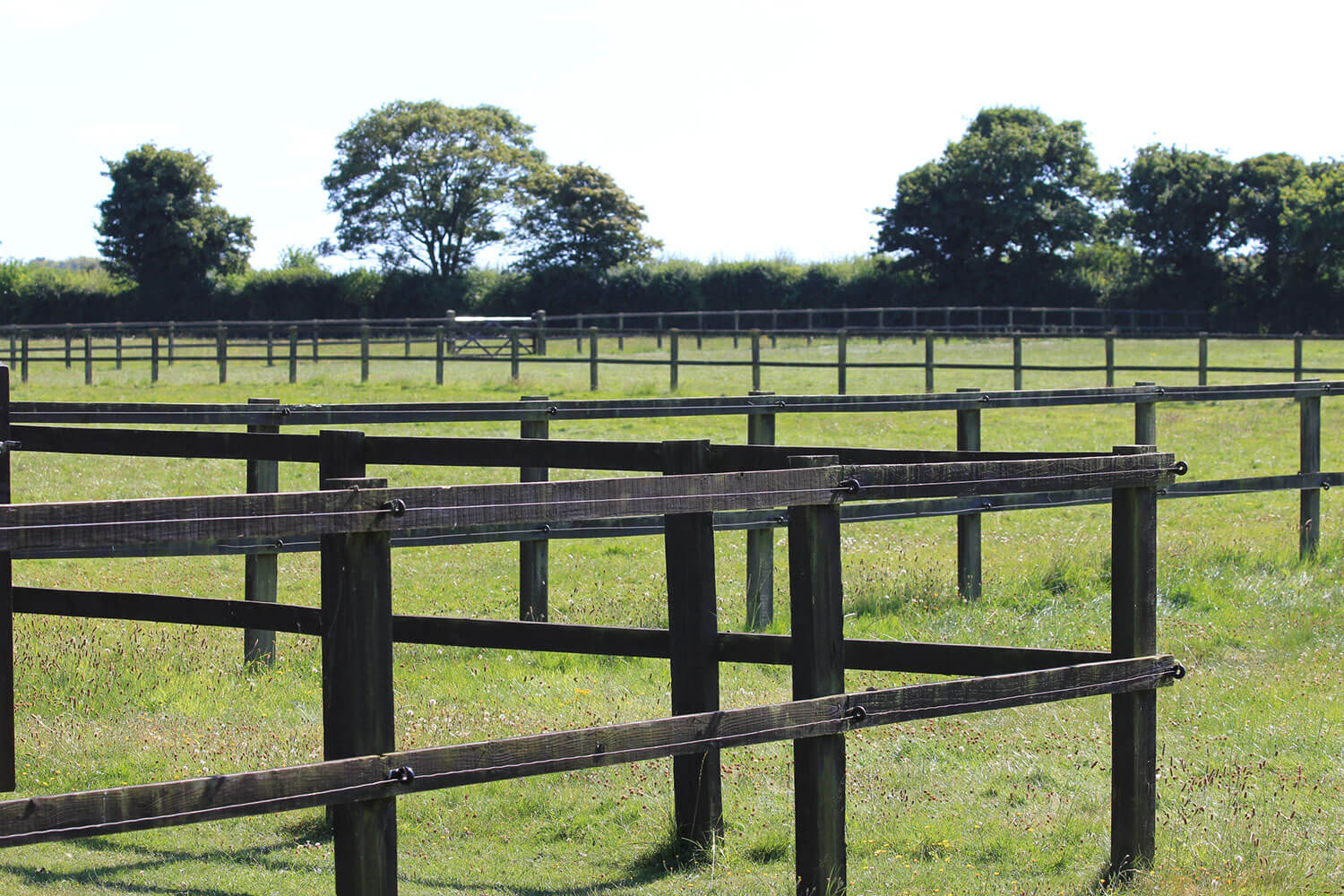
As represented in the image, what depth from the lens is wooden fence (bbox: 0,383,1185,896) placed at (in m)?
2.88

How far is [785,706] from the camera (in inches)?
Answer: 139

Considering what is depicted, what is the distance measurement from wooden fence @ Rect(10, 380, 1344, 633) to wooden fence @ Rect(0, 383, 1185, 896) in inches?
2.4

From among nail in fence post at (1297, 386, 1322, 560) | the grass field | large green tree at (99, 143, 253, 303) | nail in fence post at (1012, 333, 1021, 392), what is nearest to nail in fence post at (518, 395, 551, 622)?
the grass field

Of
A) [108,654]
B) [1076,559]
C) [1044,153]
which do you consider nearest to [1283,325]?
[1044,153]

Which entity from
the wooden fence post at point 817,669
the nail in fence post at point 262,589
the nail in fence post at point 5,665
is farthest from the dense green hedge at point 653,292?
the nail in fence post at point 5,665

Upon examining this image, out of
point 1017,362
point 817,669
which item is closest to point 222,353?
point 1017,362

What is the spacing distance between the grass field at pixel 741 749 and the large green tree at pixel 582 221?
194ft

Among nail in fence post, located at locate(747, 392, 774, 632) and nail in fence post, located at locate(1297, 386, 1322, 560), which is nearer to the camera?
nail in fence post, located at locate(747, 392, 774, 632)

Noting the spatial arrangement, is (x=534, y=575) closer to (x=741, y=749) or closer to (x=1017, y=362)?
(x=741, y=749)

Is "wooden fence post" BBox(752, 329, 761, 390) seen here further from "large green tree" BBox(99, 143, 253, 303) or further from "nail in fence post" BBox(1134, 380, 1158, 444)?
"large green tree" BBox(99, 143, 253, 303)

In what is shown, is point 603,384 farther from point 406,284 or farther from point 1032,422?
point 406,284

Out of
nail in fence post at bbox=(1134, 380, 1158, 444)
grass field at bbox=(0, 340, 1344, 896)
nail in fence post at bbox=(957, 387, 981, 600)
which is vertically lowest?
grass field at bbox=(0, 340, 1344, 896)

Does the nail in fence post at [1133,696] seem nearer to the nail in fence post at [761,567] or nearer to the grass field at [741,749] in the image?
the grass field at [741,749]

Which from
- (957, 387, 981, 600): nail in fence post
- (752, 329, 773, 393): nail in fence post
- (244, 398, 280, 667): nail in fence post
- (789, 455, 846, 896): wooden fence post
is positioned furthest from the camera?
(752, 329, 773, 393): nail in fence post
